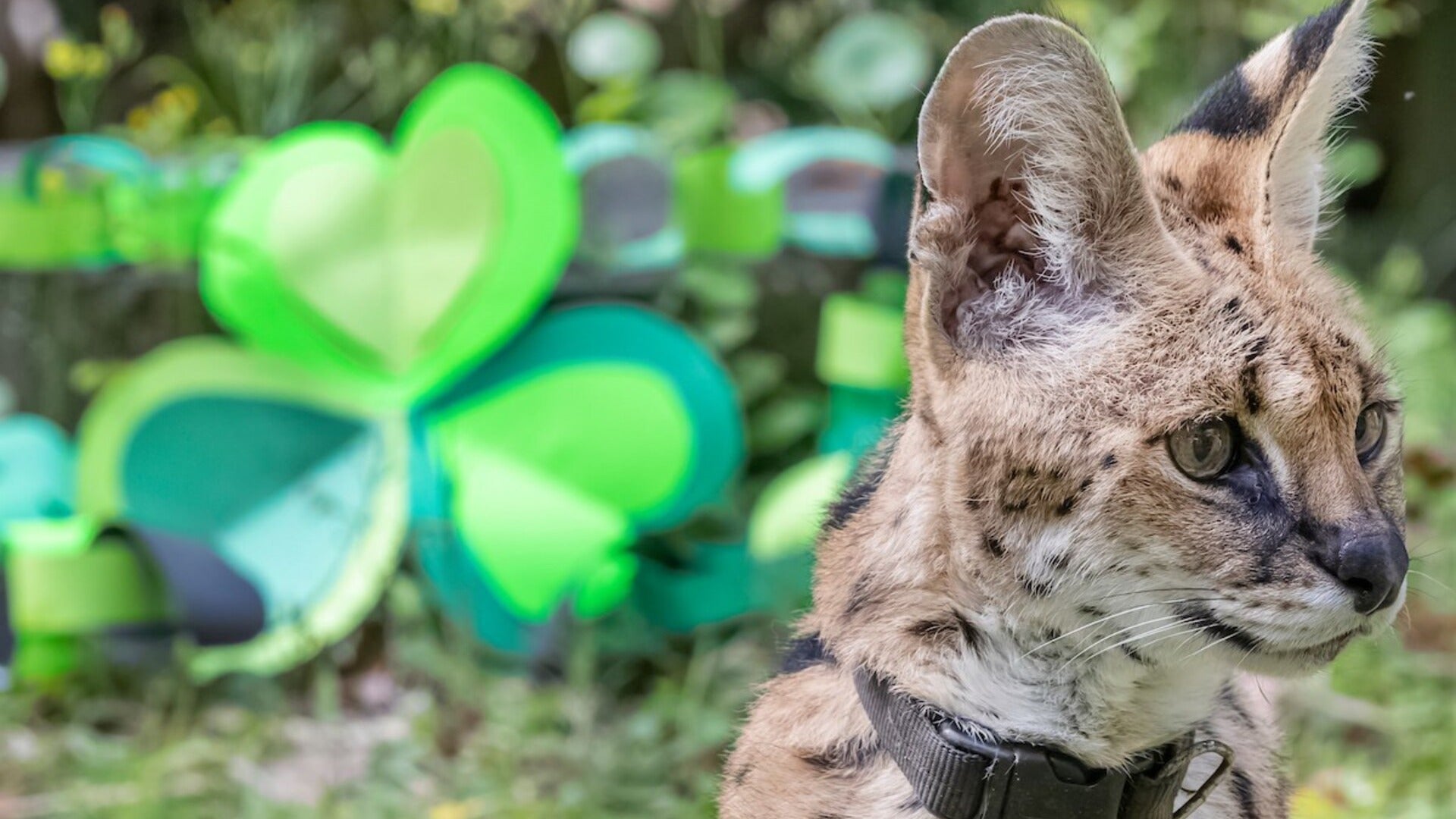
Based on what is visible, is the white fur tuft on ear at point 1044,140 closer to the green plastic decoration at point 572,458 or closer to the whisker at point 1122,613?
the whisker at point 1122,613

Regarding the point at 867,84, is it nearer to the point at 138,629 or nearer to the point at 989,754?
the point at 138,629

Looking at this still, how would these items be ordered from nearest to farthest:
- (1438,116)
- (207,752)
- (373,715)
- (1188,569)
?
(1188,569), (207,752), (373,715), (1438,116)

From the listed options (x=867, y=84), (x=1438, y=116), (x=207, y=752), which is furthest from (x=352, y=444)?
(x=1438, y=116)

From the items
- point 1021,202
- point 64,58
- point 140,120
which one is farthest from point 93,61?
point 1021,202

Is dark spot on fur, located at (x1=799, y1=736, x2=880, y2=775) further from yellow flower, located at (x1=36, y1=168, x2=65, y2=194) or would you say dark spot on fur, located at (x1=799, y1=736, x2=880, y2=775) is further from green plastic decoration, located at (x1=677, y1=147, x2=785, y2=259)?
yellow flower, located at (x1=36, y1=168, x2=65, y2=194)

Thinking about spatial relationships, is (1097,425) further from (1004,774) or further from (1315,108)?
(1315,108)

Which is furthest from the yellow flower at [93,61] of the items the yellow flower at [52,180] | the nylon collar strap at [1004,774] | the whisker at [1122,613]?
the whisker at [1122,613]
